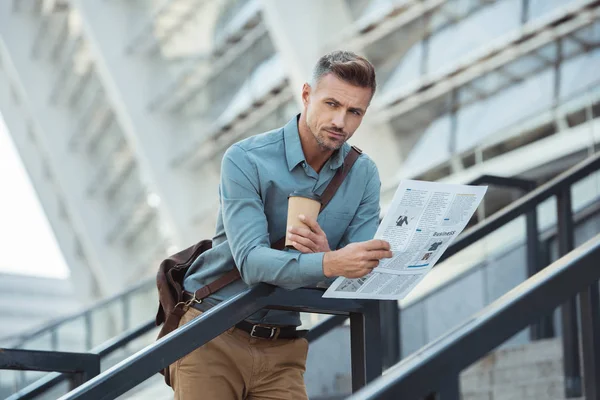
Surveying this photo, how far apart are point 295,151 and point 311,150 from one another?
0.06 meters

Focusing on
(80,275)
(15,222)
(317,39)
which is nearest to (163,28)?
(317,39)

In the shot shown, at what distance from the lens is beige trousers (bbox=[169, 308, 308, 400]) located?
3.17 m

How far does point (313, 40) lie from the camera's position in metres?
16.7

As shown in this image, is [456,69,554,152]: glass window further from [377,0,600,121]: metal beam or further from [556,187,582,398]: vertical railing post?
[556,187,582,398]: vertical railing post

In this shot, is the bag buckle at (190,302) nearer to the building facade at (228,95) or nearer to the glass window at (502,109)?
the building facade at (228,95)

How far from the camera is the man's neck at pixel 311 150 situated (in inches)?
125

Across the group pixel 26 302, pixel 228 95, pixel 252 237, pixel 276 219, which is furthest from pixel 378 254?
pixel 26 302

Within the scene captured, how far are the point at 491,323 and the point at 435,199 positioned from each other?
3.08 feet

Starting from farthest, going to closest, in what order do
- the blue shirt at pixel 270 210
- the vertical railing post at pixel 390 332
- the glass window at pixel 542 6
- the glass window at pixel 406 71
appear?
the glass window at pixel 406 71 < the glass window at pixel 542 6 < the vertical railing post at pixel 390 332 < the blue shirt at pixel 270 210

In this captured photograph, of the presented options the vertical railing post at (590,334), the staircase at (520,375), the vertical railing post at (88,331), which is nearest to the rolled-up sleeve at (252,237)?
the vertical railing post at (590,334)

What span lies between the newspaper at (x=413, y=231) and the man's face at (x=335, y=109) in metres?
0.42

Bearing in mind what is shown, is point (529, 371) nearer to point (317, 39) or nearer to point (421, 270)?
point (421, 270)

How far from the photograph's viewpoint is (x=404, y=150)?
17.1 m

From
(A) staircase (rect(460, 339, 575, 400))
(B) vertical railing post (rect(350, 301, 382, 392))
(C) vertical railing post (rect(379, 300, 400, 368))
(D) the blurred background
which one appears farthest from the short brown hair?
(C) vertical railing post (rect(379, 300, 400, 368))
